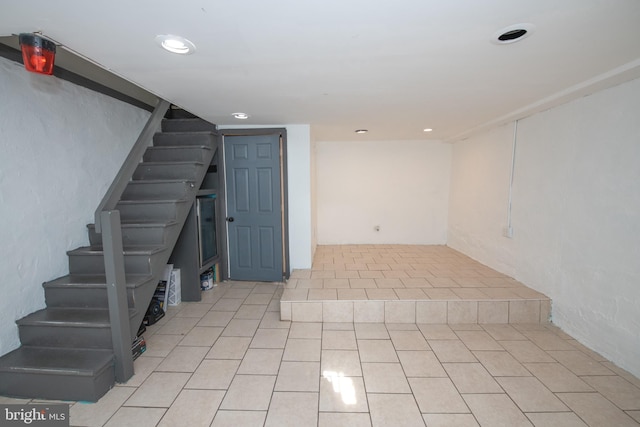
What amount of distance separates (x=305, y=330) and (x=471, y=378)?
141 centimetres

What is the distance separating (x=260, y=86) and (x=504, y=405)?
283cm

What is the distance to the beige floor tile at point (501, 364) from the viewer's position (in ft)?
6.56

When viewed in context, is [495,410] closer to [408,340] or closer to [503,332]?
[408,340]

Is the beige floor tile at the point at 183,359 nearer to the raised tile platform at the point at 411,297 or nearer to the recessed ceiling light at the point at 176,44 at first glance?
the raised tile platform at the point at 411,297

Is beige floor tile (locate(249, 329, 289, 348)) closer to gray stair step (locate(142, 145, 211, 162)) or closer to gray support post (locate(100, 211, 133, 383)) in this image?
gray support post (locate(100, 211, 133, 383))

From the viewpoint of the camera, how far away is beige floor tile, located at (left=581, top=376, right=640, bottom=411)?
1.72 m

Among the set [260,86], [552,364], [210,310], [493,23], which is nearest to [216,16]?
[260,86]

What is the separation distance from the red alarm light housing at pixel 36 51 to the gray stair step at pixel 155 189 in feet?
4.65

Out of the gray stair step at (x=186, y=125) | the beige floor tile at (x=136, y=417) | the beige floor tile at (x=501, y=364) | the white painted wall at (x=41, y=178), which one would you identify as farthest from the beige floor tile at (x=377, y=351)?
the gray stair step at (x=186, y=125)

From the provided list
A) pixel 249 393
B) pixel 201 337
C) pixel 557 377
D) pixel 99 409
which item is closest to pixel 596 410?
pixel 557 377

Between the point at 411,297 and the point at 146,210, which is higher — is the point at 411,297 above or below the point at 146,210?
below

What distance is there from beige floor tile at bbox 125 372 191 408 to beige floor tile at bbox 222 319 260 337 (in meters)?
0.58

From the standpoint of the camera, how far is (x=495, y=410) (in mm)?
1676

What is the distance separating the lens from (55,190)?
2.26 meters
